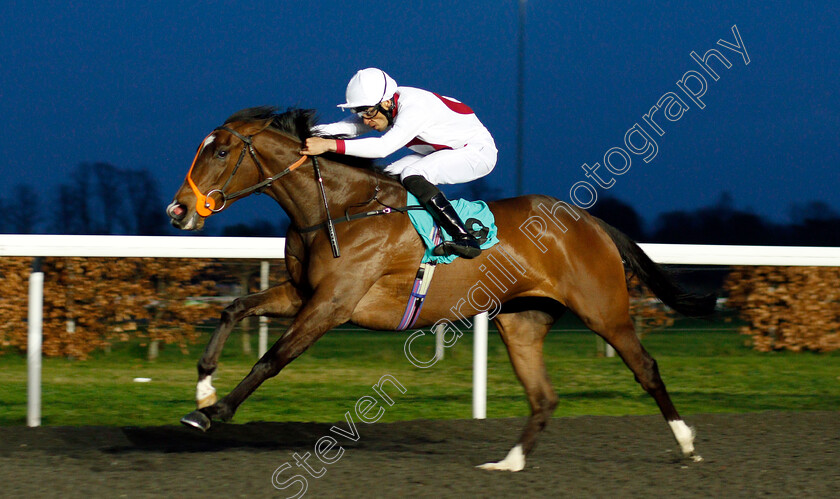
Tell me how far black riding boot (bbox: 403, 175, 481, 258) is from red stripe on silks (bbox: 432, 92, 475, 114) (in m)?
0.43

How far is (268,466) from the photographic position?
3.69 m

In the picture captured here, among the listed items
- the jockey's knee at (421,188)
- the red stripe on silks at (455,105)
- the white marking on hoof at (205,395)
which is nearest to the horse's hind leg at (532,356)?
the jockey's knee at (421,188)

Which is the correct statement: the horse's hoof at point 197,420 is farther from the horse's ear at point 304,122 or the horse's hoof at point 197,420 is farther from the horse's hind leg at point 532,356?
the horse's hind leg at point 532,356

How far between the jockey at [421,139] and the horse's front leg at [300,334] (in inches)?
20.2

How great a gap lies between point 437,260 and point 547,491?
3.78 feet

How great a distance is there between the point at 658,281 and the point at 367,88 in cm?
196

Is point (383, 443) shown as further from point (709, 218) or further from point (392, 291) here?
point (709, 218)

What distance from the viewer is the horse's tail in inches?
178

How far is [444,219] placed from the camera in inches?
151

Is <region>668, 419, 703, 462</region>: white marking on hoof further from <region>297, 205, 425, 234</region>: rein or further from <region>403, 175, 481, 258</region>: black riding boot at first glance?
<region>297, 205, 425, 234</region>: rein

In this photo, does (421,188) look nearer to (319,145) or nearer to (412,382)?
(319,145)

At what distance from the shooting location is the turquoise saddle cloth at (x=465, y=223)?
12.8 ft

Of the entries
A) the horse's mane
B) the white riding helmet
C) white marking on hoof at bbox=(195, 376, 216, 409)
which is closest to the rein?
the horse's mane

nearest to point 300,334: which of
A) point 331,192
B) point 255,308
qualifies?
point 255,308
